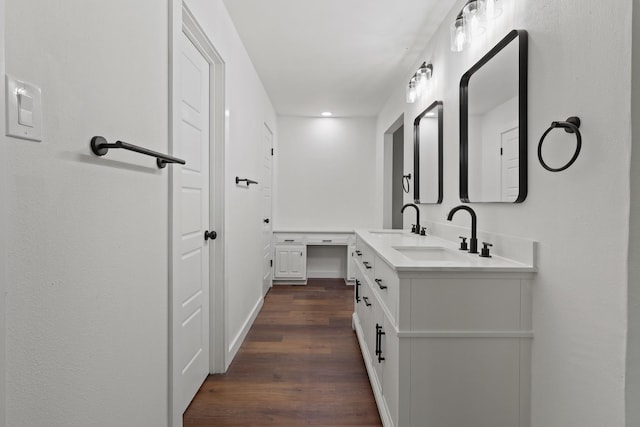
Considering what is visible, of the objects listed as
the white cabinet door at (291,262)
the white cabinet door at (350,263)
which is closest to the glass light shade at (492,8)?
the white cabinet door at (350,263)

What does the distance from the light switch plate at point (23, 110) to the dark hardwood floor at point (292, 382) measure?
1605 millimetres

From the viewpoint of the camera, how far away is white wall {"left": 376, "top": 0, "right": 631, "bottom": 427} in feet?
3.30

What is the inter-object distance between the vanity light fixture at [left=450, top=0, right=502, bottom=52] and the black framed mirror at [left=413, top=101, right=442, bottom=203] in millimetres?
621

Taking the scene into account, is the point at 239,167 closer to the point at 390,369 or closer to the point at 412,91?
the point at 412,91

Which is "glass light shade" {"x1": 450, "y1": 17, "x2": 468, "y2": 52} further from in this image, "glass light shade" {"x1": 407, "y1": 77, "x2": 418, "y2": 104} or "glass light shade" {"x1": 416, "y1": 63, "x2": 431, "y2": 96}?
"glass light shade" {"x1": 407, "y1": 77, "x2": 418, "y2": 104}

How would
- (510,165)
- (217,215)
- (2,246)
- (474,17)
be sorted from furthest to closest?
(217,215), (474,17), (510,165), (2,246)

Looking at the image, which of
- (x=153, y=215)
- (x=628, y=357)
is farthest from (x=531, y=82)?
(x=153, y=215)

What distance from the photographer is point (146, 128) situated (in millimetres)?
1263

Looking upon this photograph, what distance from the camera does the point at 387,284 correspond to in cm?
168

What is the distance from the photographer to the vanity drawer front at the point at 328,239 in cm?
506

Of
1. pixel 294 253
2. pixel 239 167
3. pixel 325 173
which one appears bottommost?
pixel 294 253

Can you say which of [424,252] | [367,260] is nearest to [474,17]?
[424,252]

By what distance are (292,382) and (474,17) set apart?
7.41 ft

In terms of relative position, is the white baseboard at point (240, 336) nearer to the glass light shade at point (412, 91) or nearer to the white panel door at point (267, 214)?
the white panel door at point (267, 214)
